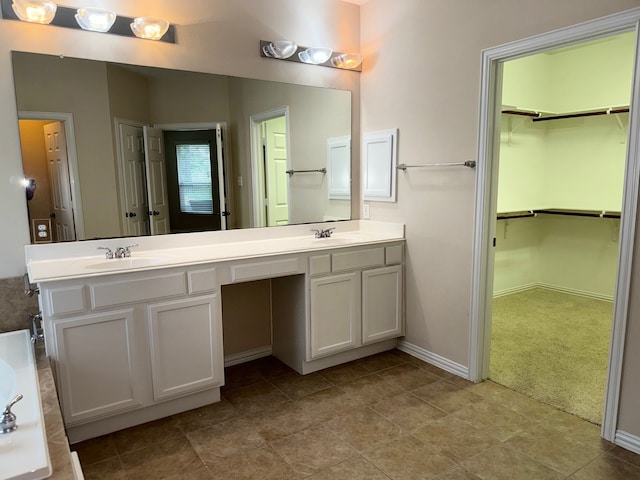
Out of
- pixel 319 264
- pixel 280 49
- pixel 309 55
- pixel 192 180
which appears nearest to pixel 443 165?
pixel 319 264

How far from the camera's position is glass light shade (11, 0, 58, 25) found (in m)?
2.24

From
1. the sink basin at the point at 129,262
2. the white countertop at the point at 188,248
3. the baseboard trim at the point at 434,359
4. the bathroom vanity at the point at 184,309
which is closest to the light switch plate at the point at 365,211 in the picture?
the white countertop at the point at 188,248

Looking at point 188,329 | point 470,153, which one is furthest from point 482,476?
point 470,153

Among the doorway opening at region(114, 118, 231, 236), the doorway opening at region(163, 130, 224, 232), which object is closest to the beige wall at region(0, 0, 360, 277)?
the doorway opening at region(114, 118, 231, 236)

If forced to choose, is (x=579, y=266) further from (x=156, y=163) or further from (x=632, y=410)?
(x=156, y=163)

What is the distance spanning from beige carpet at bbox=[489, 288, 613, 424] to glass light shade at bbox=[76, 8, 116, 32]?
322 cm

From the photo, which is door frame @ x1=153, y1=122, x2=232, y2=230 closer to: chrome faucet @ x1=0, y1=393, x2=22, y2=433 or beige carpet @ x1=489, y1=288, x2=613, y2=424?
chrome faucet @ x1=0, y1=393, x2=22, y2=433

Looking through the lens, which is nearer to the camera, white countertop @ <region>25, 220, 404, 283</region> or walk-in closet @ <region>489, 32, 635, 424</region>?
white countertop @ <region>25, 220, 404, 283</region>

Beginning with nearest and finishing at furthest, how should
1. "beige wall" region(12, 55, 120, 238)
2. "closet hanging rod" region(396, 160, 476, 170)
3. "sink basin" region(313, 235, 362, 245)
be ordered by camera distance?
"beige wall" region(12, 55, 120, 238)
"closet hanging rod" region(396, 160, 476, 170)
"sink basin" region(313, 235, 362, 245)

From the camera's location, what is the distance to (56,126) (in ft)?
8.02

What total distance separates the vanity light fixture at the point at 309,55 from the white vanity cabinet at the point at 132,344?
165cm

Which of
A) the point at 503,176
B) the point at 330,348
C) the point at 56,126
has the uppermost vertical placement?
the point at 56,126

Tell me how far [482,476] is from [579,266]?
3588 mm

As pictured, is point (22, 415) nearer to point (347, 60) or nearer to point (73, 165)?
point (73, 165)
